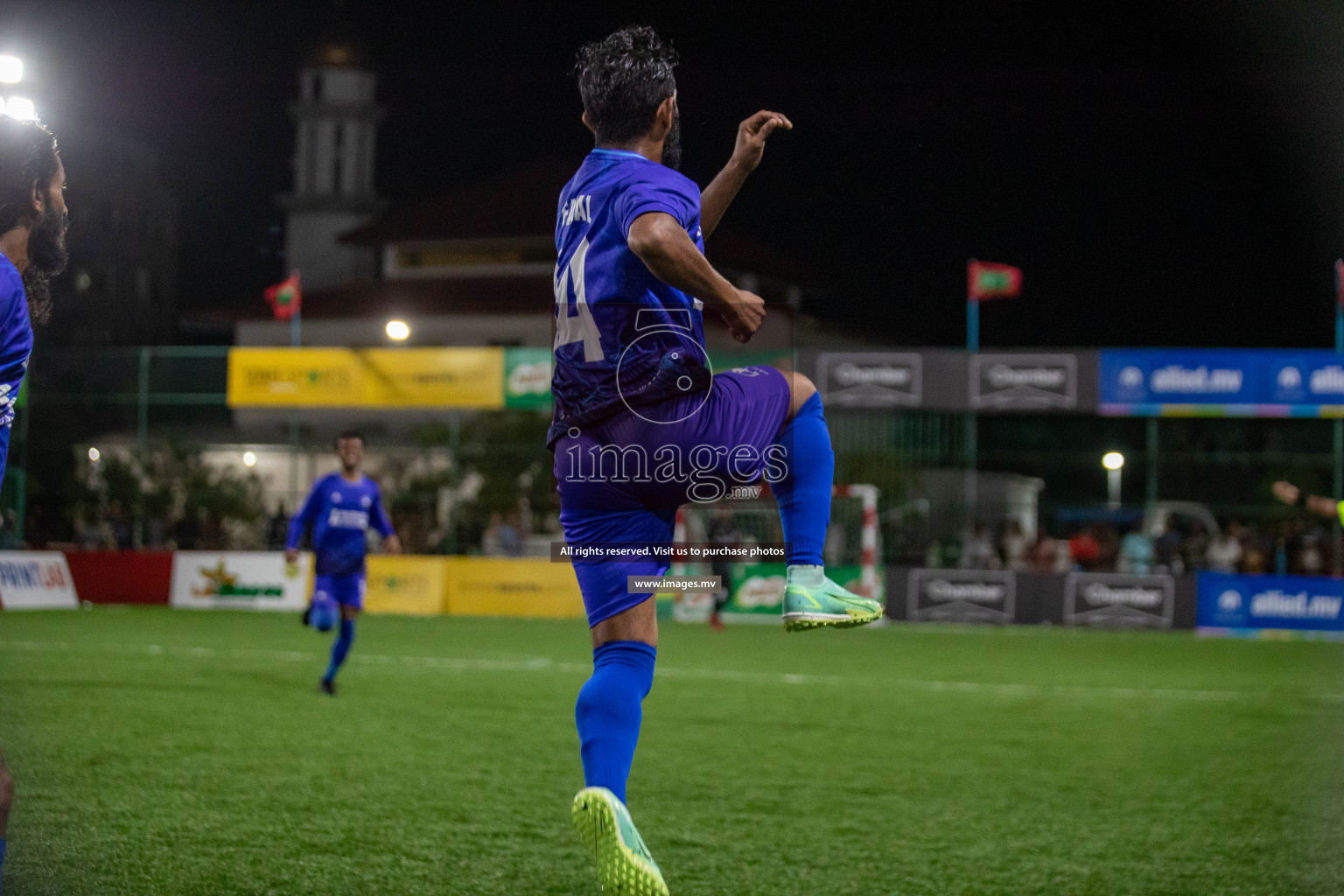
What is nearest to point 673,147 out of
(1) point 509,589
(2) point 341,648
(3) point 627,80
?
(3) point 627,80

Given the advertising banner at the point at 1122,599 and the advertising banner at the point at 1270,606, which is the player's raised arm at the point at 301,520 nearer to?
the advertising banner at the point at 1122,599

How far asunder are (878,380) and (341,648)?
43.6 ft

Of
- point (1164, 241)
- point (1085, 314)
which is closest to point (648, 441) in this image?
point (1164, 241)

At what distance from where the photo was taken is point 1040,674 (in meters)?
14.7

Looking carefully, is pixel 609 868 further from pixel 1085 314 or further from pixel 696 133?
pixel 1085 314

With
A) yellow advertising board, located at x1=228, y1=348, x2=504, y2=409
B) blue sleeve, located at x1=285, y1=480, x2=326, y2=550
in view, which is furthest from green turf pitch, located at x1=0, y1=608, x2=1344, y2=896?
yellow advertising board, located at x1=228, y1=348, x2=504, y2=409

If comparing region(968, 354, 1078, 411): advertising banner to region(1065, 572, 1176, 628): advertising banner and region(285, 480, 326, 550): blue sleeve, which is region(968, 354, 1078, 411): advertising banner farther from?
region(285, 480, 326, 550): blue sleeve

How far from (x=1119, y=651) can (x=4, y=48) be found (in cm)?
1464

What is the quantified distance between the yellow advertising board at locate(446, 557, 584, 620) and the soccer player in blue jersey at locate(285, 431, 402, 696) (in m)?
10.4

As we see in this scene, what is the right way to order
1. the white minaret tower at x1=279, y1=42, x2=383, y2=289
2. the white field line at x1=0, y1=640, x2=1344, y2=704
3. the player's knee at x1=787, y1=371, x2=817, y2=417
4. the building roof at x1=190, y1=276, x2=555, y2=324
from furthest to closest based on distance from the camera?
the white minaret tower at x1=279, y1=42, x2=383, y2=289
the building roof at x1=190, y1=276, x2=555, y2=324
the white field line at x1=0, y1=640, x2=1344, y2=704
the player's knee at x1=787, y1=371, x2=817, y2=417

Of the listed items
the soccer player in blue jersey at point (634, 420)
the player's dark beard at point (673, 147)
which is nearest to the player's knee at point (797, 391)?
the soccer player in blue jersey at point (634, 420)

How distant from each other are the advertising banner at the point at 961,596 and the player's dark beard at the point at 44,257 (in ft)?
65.8

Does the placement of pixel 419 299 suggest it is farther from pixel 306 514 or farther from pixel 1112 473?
pixel 306 514

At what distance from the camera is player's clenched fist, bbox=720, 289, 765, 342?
129 inches
